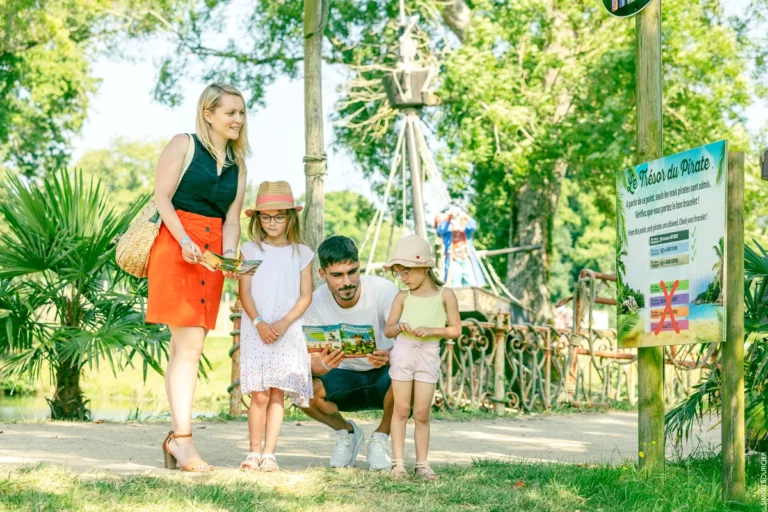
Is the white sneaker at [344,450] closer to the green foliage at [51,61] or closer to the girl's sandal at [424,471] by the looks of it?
the girl's sandal at [424,471]

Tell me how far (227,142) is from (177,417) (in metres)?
1.51

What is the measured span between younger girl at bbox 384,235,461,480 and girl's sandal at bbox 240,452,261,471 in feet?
2.30

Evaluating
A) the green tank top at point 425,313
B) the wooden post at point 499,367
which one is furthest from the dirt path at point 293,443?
the wooden post at point 499,367

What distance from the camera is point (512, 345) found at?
1127 centimetres

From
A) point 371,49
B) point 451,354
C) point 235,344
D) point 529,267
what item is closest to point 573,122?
point 529,267

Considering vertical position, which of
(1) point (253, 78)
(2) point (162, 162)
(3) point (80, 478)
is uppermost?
(1) point (253, 78)

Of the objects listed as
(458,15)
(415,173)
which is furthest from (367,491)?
(458,15)

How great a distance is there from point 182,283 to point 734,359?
Result: 2729 mm

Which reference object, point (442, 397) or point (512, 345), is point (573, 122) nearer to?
point (512, 345)

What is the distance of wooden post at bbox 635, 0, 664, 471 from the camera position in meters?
5.05

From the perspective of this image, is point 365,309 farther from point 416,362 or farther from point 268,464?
point 268,464

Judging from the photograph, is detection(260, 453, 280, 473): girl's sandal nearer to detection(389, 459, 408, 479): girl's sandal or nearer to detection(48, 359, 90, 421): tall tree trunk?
detection(389, 459, 408, 479): girl's sandal

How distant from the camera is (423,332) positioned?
5223 millimetres

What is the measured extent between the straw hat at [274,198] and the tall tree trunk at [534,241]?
1408 cm
